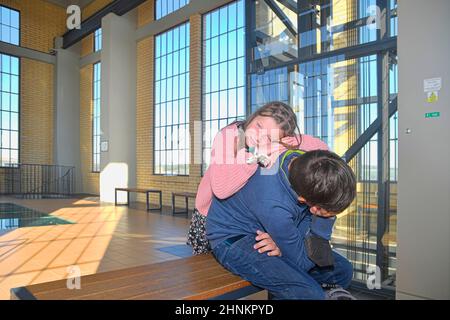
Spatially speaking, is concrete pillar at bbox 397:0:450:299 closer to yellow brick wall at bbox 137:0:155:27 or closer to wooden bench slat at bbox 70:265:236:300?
wooden bench slat at bbox 70:265:236:300

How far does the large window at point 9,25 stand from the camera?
470 inches

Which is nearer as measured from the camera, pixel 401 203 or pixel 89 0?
pixel 401 203

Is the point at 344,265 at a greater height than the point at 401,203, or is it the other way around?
the point at 401,203

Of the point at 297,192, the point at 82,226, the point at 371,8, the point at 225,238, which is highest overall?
the point at 371,8

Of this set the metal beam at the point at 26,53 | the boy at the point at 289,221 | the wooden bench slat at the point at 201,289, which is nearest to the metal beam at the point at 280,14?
the boy at the point at 289,221

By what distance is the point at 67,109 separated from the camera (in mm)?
13273

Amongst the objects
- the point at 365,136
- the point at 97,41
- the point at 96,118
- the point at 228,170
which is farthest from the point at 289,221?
the point at 97,41

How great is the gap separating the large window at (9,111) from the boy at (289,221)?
42.5ft

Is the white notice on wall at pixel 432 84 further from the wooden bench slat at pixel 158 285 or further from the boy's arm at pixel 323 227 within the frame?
the wooden bench slat at pixel 158 285

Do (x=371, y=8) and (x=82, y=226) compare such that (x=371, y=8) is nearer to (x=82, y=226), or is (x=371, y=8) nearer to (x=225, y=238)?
(x=225, y=238)

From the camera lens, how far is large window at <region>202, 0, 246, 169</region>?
761 cm

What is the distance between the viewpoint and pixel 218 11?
8.04 metres

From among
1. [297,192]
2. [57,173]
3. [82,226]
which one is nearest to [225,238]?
[297,192]

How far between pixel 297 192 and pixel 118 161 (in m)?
9.33
